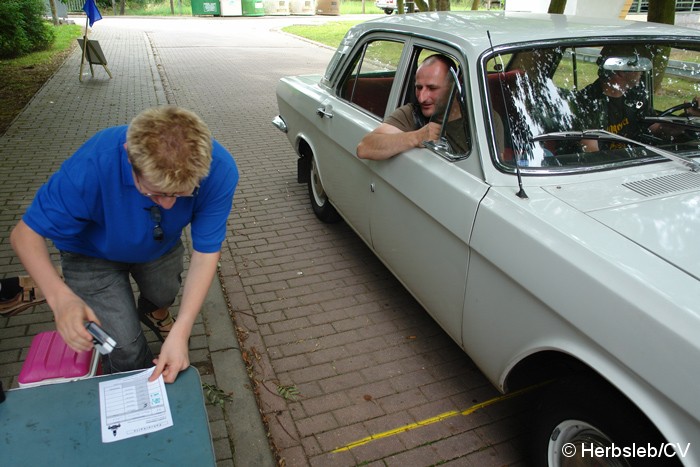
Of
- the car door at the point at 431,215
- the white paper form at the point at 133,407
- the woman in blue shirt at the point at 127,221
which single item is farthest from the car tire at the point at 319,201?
the white paper form at the point at 133,407

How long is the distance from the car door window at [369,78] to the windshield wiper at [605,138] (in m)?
1.53

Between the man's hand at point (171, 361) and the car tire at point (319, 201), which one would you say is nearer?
the man's hand at point (171, 361)

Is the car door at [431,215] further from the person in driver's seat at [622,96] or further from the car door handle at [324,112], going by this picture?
the car door handle at [324,112]

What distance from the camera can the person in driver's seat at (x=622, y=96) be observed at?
108 inches

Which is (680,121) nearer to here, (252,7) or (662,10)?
(662,10)

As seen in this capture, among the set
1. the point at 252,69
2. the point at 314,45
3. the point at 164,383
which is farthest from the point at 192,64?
the point at 164,383

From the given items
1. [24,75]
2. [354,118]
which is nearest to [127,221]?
[354,118]

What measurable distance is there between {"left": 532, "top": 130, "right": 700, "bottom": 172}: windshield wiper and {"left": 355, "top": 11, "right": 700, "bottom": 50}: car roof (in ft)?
1.80

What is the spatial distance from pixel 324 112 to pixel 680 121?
Result: 7.70 feet

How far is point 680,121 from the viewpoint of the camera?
9.21ft

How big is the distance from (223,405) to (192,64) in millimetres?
12782

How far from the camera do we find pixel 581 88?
2793 millimetres

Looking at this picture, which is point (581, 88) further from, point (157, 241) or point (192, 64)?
point (192, 64)

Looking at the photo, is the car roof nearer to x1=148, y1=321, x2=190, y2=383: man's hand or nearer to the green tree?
x1=148, y1=321, x2=190, y2=383: man's hand
